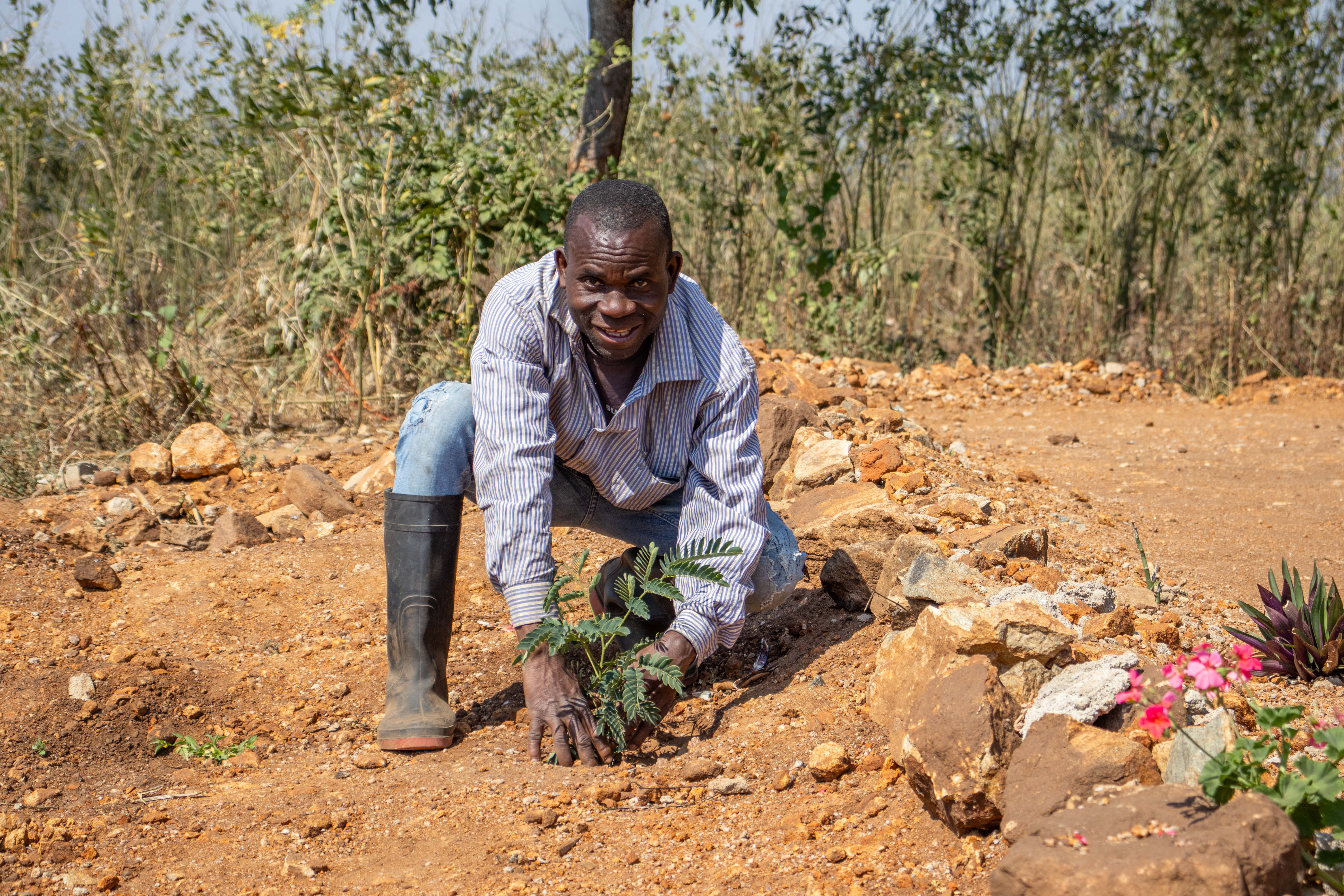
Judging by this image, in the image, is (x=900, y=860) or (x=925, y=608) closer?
(x=900, y=860)

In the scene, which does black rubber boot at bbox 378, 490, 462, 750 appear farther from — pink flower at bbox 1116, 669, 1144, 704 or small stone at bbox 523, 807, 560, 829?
pink flower at bbox 1116, 669, 1144, 704

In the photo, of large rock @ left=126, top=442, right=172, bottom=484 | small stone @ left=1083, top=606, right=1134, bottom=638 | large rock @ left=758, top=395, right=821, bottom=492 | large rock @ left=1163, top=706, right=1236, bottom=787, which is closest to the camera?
large rock @ left=1163, top=706, right=1236, bottom=787

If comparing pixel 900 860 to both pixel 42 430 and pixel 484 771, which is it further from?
pixel 42 430

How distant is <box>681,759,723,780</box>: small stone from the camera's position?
7.00 ft

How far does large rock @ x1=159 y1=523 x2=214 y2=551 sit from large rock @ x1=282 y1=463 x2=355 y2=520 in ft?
1.03

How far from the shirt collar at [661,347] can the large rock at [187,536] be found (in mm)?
1943

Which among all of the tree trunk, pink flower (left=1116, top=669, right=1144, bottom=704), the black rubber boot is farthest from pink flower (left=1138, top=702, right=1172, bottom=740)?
the tree trunk

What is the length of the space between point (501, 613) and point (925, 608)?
1351mm

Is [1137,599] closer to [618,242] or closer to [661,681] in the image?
[661,681]

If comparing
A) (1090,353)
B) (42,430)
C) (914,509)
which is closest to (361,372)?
(42,430)

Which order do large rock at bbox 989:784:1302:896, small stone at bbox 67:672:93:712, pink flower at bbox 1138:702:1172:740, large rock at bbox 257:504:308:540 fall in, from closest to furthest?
large rock at bbox 989:784:1302:896 → pink flower at bbox 1138:702:1172:740 → small stone at bbox 67:672:93:712 → large rock at bbox 257:504:308:540

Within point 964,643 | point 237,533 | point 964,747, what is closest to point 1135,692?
point 964,747

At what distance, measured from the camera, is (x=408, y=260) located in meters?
4.85

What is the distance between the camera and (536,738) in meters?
2.20
